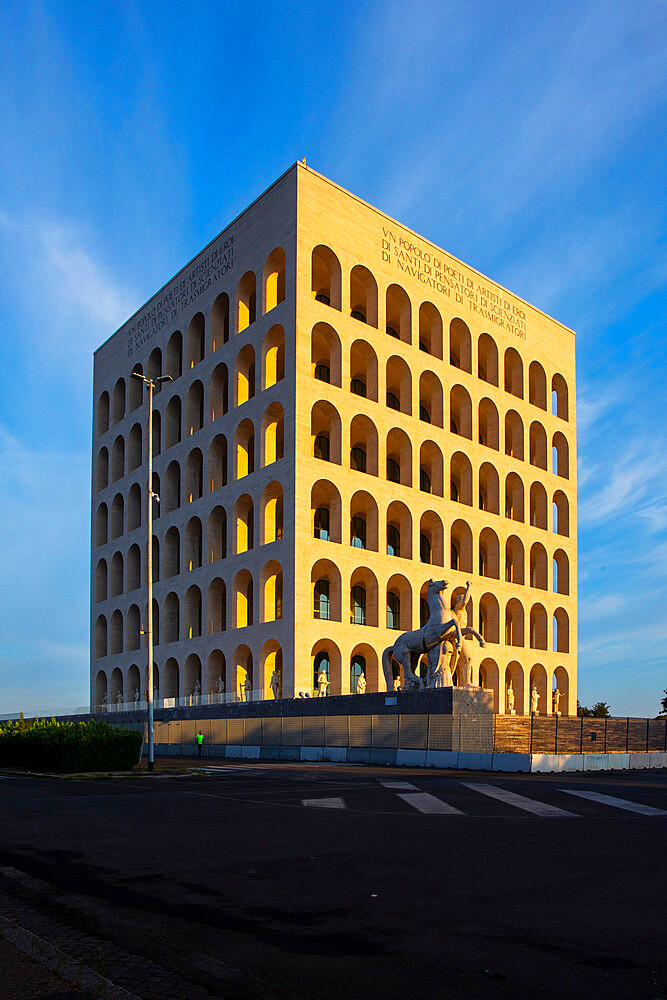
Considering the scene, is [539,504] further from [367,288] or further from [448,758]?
[448,758]

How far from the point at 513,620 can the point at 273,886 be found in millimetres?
59698

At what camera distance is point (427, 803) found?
54.4 feet

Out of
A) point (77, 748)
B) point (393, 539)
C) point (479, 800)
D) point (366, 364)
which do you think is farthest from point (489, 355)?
point (479, 800)

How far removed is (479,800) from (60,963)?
41.4 ft

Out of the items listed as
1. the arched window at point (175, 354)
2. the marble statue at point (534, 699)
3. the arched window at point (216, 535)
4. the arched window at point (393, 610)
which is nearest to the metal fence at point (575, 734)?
the marble statue at point (534, 699)

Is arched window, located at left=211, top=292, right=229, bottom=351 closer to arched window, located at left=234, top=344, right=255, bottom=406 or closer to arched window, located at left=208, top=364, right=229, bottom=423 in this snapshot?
arched window, located at left=208, top=364, right=229, bottom=423

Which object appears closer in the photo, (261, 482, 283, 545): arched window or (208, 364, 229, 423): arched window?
(261, 482, 283, 545): arched window

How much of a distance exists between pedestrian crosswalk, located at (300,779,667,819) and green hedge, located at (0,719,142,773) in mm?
12106

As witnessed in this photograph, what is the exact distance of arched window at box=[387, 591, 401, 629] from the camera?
210 feet

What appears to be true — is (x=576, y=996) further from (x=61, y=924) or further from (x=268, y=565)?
(x=268, y=565)

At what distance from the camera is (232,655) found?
56.2 m

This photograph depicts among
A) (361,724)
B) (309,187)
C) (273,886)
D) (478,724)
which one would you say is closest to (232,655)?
(361,724)

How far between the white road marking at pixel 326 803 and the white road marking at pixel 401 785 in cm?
256

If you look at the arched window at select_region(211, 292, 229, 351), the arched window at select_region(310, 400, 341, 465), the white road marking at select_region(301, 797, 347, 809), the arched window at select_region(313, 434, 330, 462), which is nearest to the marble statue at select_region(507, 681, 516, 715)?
the arched window at select_region(313, 434, 330, 462)
